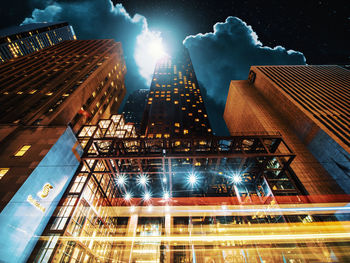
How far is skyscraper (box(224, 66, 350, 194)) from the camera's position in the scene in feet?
71.4

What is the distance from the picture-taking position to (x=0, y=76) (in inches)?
1262

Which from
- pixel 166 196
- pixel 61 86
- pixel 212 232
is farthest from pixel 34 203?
pixel 212 232

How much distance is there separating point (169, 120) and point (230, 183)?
30.0 m

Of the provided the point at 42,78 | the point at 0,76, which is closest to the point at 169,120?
the point at 42,78

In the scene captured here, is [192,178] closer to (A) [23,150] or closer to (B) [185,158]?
(B) [185,158]

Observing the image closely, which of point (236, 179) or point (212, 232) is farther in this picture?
point (212, 232)

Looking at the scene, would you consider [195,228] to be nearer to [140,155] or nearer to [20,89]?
[140,155]

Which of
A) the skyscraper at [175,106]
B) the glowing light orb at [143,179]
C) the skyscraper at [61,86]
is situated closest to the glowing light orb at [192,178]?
the glowing light orb at [143,179]

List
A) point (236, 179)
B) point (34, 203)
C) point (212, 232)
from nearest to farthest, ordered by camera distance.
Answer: point (34, 203) < point (236, 179) < point (212, 232)

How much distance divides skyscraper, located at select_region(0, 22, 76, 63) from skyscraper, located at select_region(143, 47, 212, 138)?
67744 mm

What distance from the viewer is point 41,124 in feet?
64.5

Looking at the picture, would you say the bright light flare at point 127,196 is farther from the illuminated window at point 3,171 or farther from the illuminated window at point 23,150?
the illuminated window at point 3,171

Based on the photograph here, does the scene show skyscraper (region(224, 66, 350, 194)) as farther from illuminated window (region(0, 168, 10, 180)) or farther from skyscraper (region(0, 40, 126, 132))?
skyscraper (region(0, 40, 126, 132))

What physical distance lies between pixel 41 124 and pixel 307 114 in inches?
1877
